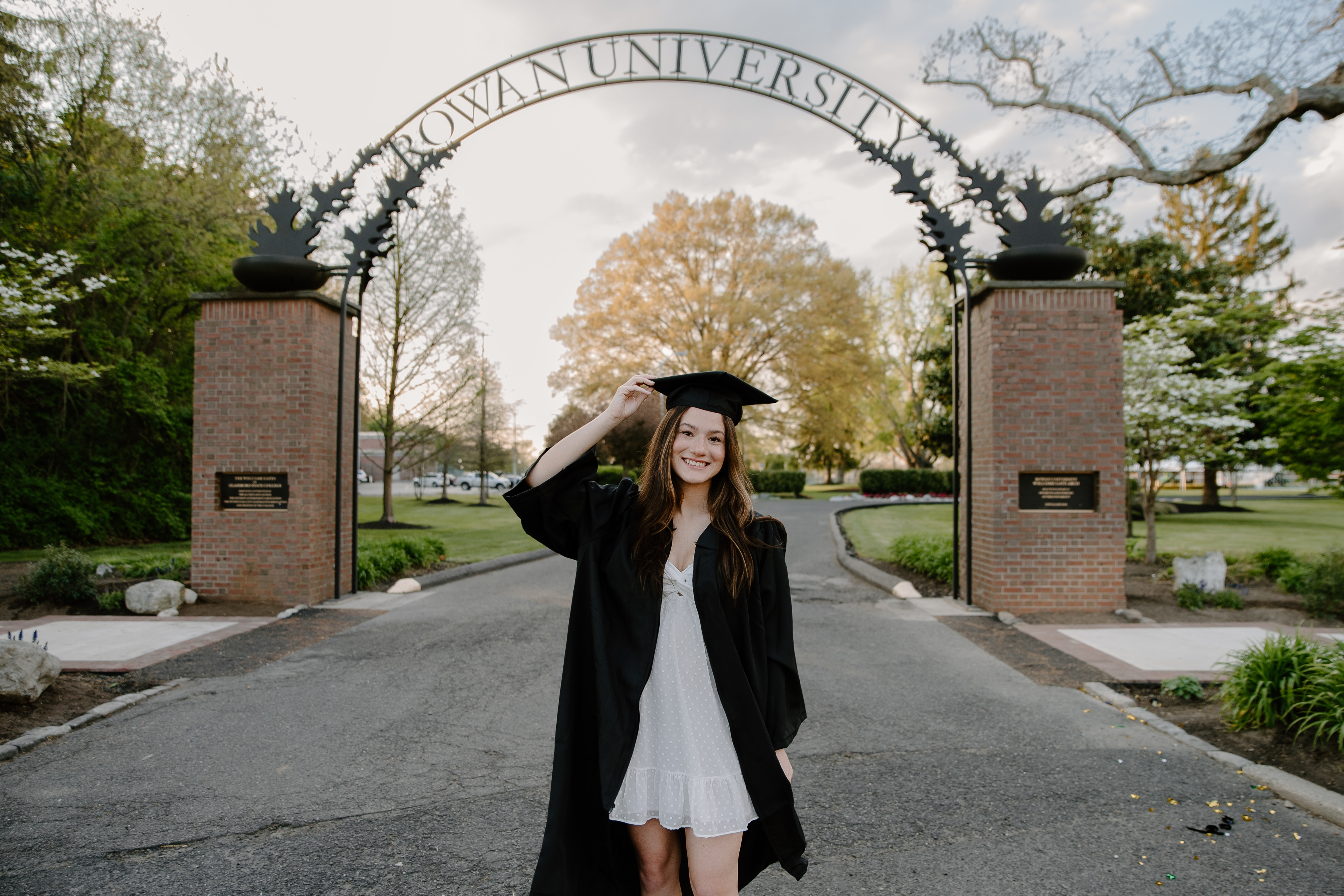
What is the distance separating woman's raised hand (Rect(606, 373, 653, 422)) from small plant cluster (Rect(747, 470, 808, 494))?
1331 inches

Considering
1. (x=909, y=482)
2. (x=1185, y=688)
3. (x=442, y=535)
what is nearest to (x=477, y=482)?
(x=909, y=482)

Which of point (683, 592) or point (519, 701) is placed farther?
point (519, 701)

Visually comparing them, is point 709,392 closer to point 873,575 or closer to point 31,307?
point 873,575

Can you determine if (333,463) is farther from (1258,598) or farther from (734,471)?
(1258,598)

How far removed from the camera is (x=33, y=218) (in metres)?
12.5

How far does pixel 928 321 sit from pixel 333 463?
3206 centimetres

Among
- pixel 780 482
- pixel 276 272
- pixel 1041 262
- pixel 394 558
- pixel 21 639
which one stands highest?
pixel 1041 262

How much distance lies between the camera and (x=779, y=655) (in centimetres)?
204

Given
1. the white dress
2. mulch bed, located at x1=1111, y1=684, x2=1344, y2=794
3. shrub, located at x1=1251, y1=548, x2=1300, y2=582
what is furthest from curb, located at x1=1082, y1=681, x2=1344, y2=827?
shrub, located at x1=1251, y1=548, x2=1300, y2=582

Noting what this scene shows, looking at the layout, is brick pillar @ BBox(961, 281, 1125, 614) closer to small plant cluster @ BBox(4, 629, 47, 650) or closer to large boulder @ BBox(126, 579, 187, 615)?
small plant cluster @ BBox(4, 629, 47, 650)

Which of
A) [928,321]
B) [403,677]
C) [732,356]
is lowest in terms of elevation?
[403,677]

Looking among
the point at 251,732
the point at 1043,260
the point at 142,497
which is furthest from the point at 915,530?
the point at 142,497

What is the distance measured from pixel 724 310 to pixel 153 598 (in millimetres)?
20349

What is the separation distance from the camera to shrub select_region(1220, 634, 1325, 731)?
4129 mm
